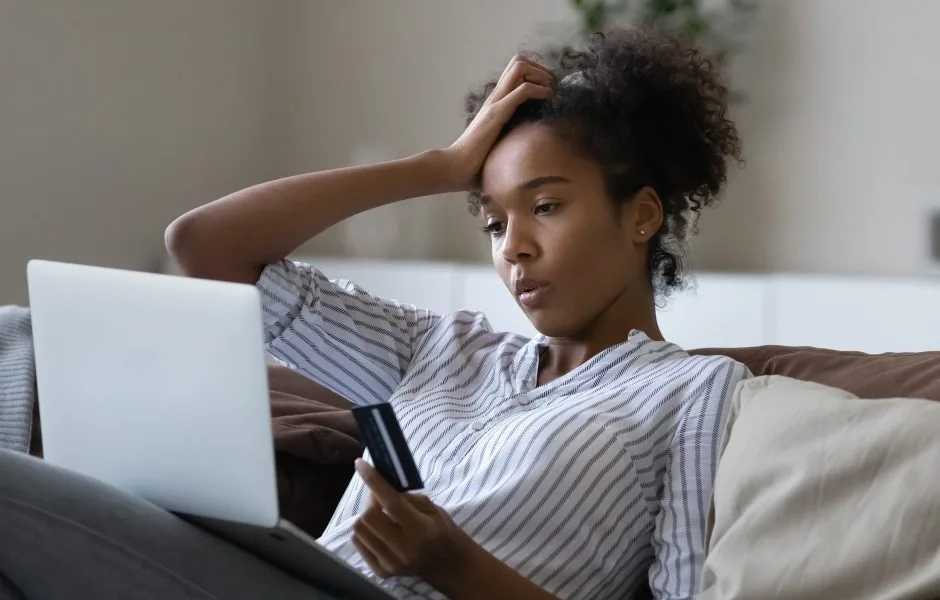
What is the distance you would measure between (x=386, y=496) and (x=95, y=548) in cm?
24

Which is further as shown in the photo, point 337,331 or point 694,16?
point 694,16

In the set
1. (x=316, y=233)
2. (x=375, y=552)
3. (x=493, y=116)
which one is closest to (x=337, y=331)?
(x=316, y=233)

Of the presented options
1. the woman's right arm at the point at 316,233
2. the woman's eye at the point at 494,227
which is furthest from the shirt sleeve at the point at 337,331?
the woman's eye at the point at 494,227

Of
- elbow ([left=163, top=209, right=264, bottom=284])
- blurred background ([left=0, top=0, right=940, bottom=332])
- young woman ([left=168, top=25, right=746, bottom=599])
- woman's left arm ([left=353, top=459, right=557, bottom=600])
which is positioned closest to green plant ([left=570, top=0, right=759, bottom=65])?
blurred background ([left=0, top=0, right=940, bottom=332])

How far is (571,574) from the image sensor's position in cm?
119

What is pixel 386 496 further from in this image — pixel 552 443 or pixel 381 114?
pixel 381 114

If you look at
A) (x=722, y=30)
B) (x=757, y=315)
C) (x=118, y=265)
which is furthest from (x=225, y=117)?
(x=757, y=315)

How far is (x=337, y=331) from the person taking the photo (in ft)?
4.71

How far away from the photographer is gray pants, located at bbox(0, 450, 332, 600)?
920 millimetres

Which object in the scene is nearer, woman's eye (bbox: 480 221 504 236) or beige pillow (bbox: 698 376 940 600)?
beige pillow (bbox: 698 376 940 600)

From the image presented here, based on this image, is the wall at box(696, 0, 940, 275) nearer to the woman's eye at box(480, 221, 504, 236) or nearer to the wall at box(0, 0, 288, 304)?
the woman's eye at box(480, 221, 504, 236)

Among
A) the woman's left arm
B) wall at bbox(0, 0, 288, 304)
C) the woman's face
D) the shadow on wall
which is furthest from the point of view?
wall at bbox(0, 0, 288, 304)

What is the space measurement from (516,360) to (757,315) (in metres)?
1.10

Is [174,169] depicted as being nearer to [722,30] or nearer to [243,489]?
[722,30]
